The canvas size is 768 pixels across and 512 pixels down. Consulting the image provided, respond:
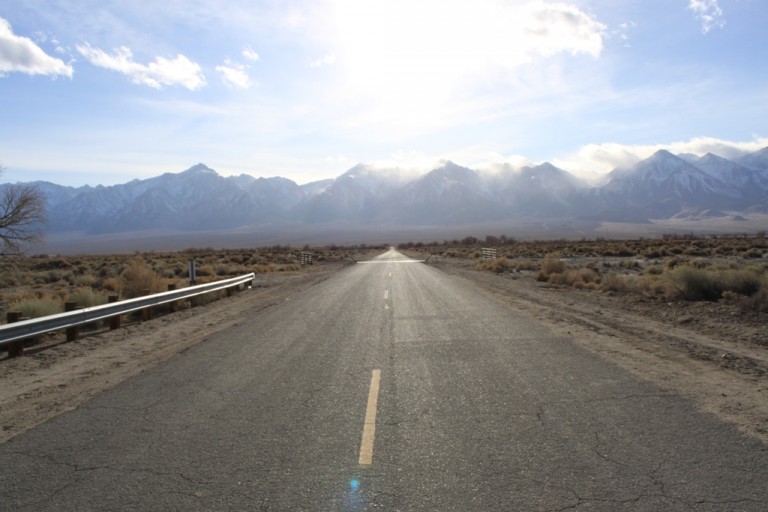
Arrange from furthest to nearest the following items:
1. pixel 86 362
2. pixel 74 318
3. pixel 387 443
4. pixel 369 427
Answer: pixel 74 318 < pixel 86 362 < pixel 369 427 < pixel 387 443

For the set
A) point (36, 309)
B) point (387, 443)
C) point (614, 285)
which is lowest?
point (614, 285)

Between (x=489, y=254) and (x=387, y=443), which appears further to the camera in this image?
(x=489, y=254)

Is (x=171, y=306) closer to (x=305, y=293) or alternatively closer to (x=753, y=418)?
(x=305, y=293)

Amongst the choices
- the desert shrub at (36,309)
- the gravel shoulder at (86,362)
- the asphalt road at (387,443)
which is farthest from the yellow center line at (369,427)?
the desert shrub at (36,309)

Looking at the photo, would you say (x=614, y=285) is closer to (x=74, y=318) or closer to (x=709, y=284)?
(x=709, y=284)

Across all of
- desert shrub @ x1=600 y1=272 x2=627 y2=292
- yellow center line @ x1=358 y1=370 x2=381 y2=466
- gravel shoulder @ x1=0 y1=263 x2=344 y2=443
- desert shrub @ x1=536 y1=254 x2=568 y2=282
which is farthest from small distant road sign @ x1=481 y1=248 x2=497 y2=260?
yellow center line @ x1=358 y1=370 x2=381 y2=466

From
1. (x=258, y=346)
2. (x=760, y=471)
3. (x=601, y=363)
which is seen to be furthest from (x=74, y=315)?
(x=760, y=471)

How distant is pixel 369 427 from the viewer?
6.21m

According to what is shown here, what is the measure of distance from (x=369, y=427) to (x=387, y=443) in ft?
1.64

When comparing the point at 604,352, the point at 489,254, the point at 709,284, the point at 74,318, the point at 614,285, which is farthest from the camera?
the point at 489,254

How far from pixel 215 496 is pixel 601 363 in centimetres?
650

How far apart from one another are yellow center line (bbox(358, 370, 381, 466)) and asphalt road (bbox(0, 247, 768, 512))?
0.03m

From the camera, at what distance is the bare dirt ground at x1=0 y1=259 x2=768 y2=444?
24.1 ft

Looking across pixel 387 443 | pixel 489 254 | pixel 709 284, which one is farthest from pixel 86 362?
pixel 489 254
